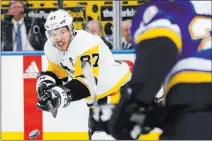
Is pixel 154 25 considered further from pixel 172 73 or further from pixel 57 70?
pixel 57 70

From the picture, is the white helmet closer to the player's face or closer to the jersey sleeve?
the player's face

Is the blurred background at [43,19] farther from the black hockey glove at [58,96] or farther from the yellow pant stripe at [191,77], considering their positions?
the yellow pant stripe at [191,77]

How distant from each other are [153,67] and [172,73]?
0.10 meters

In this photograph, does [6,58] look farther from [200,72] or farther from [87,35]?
[200,72]

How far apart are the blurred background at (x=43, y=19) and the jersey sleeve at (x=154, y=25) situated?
3012 mm

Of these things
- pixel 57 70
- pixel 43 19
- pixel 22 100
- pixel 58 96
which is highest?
pixel 43 19

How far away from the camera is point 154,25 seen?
1392mm

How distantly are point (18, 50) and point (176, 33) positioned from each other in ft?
11.3

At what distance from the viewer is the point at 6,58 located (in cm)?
461

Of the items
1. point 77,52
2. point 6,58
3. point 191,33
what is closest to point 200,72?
point 191,33

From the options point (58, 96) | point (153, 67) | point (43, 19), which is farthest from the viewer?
point (43, 19)

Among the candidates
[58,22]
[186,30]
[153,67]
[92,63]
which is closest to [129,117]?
[153,67]

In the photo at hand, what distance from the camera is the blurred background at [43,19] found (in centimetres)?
454

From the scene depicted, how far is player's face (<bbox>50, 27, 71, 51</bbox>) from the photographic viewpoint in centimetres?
345
